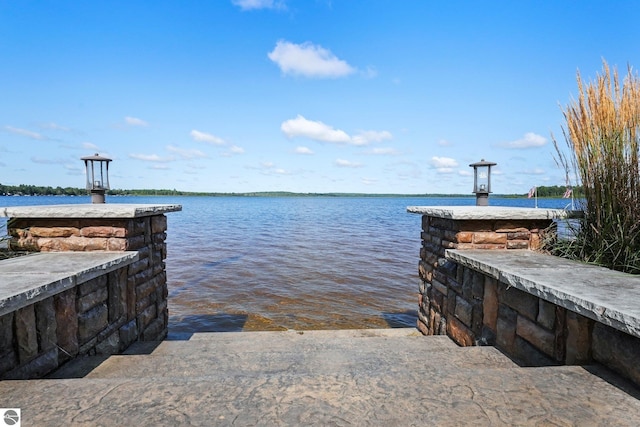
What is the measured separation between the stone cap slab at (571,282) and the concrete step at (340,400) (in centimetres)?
42

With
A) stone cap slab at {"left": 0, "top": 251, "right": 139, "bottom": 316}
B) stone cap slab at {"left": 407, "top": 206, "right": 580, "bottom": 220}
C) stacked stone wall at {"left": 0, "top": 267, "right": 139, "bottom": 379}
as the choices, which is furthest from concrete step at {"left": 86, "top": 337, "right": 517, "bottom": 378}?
stone cap slab at {"left": 407, "top": 206, "right": 580, "bottom": 220}

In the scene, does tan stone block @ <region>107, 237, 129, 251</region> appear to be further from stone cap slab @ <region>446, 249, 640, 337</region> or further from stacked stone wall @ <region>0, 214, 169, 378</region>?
stone cap slab @ <region>446, 249, 640, 337</region>

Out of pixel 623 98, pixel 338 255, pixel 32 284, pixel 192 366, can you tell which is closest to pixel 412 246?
pixel 338 255

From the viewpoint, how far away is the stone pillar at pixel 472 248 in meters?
3.39

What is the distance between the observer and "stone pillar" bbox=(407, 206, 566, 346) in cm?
339

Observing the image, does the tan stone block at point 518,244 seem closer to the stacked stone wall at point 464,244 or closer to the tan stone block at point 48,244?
the stacked stone wall at point 464,244

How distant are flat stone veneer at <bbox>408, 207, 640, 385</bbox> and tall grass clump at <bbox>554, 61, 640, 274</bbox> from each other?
0.40m

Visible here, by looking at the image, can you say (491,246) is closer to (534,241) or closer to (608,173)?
(534,241)

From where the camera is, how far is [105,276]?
3.26 m

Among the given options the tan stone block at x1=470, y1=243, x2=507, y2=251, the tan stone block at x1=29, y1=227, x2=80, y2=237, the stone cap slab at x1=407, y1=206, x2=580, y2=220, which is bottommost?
the tan stone block at x1=470, y1=243, x2=507, y2=251

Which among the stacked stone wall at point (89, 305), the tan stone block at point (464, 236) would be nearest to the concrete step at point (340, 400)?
the stacked stone wall at point (89, 305)

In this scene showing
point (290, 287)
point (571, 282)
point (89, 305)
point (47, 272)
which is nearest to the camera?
point (571, 282)

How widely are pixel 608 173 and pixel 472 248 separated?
139cm

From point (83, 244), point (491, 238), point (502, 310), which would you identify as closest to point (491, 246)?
point (491, 238)
